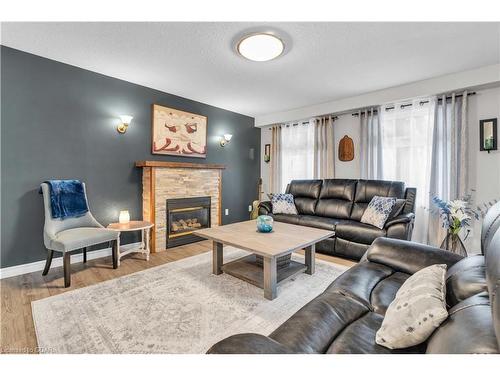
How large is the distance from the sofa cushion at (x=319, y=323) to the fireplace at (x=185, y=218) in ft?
9.26

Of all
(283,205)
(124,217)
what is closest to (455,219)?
(283,205)

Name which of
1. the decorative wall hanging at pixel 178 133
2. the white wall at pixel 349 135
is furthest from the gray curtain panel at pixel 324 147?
the decorative wall hanging at pixel 178 133

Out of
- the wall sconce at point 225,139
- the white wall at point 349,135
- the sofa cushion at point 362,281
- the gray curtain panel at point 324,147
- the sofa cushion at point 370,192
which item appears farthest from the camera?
the wall sconce at point 225,139

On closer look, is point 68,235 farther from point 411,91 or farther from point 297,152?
point 411,91

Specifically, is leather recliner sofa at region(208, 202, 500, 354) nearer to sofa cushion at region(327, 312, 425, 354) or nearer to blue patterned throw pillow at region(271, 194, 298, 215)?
sofa cushion at region(327, 312, 425, 354)

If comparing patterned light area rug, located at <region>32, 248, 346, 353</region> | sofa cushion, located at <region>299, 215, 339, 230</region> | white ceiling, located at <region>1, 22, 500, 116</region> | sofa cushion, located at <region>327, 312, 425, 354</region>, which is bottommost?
patterned light area rug, located at <region>32, 248, 346, 353</region>

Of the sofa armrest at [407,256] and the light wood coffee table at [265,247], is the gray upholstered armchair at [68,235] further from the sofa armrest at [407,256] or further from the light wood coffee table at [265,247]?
the sofa armrest at [407,256]

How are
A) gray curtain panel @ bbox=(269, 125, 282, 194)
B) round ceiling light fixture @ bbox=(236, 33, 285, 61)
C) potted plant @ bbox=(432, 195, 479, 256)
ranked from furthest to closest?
gray curtain panel @ bbox=(269, 125, 282, 194)
potted plant @ bbox=(432, 195, 479, 256)
round ceiling light fixture @ bbox=(236, 33, 285, 61)

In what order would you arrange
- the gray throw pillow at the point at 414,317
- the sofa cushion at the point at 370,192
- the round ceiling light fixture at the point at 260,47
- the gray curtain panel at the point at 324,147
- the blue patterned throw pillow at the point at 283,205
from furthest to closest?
the gray curtain panel at the point at 324,147 < the blue patterned throw pillow at the point at 283,205 < the sofa cushion at the point at 370,192 < the round ceiling light fixture at the point at 260,47 < the gray throw pillow at the point at 414,317

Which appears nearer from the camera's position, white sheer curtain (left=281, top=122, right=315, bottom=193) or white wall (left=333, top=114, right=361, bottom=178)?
white wall (left=333, top=114, right=361, bottom=178)

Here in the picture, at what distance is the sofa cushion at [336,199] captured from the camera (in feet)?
12.2

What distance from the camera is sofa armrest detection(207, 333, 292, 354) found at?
74 centimetres

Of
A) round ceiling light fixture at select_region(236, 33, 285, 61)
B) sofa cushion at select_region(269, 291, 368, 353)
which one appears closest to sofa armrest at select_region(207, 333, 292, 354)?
sofa cushion at select_region(269, 291, 368, 353)

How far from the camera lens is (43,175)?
8.93 ft
